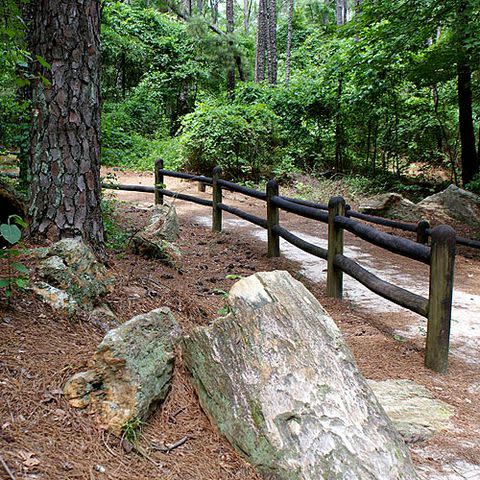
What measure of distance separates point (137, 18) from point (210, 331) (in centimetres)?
2359

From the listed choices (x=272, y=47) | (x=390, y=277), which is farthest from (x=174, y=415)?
(x=272, y=47)

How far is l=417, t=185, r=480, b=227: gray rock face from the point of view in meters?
10.7

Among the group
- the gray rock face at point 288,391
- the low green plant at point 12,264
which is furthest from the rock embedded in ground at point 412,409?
the low green plant at point 12,264

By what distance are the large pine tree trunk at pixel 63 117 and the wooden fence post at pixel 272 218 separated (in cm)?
326

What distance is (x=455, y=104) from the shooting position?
13984 mm

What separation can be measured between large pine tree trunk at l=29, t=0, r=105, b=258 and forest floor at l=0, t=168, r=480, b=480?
719mm

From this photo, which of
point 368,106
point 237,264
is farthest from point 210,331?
point 368,106

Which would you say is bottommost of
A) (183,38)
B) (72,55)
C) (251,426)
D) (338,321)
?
(338,321)

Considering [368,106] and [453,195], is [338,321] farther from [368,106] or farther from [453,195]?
[368,106]

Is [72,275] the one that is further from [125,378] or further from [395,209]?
[395,209]

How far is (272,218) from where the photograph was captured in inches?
267

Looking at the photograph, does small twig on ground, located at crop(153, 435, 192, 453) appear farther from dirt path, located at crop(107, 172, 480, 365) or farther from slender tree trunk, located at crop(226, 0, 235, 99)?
slender tree trunk, located at crop(226, 0, 235, 99)

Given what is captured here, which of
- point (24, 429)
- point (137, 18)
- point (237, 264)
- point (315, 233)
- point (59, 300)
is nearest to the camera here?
point (24, 429)

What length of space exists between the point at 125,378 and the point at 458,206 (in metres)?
10.3
